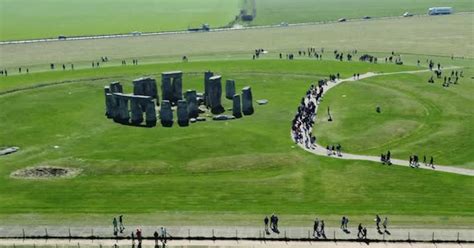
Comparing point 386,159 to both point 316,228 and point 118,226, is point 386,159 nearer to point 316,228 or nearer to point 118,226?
point 316,228

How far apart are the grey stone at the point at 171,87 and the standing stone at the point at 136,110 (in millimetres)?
12536

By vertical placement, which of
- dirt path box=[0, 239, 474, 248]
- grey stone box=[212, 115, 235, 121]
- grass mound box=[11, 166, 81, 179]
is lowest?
dirt path box=[0, 239, 474, 248]

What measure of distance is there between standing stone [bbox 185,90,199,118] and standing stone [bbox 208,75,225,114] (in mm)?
3357

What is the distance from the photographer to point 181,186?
58.2 metres

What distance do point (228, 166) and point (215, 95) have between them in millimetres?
25952

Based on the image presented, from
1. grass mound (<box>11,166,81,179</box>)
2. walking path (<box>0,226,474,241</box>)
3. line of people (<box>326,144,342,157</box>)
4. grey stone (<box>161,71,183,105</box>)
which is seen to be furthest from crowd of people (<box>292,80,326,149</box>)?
grass mound (<box>11,166,81,179</box>)

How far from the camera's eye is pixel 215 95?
87.7 m

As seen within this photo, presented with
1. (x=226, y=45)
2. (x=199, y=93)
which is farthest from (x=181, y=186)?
(x=226, y=45)

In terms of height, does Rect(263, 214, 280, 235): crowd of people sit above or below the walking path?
above

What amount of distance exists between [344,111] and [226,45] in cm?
8517

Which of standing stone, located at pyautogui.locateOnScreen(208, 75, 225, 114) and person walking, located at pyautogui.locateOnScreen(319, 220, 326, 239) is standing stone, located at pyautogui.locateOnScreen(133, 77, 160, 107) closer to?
standing stone, located at pyautogui.locateOnScreen(208, 75, 225, 114)

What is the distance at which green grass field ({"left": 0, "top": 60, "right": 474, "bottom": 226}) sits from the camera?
52.8m

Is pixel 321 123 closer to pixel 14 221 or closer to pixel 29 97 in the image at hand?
pixel 14 221

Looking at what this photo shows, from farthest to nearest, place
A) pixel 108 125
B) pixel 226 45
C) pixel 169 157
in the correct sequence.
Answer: pixel 226 45, pixel 108 125, pixel 169 157
